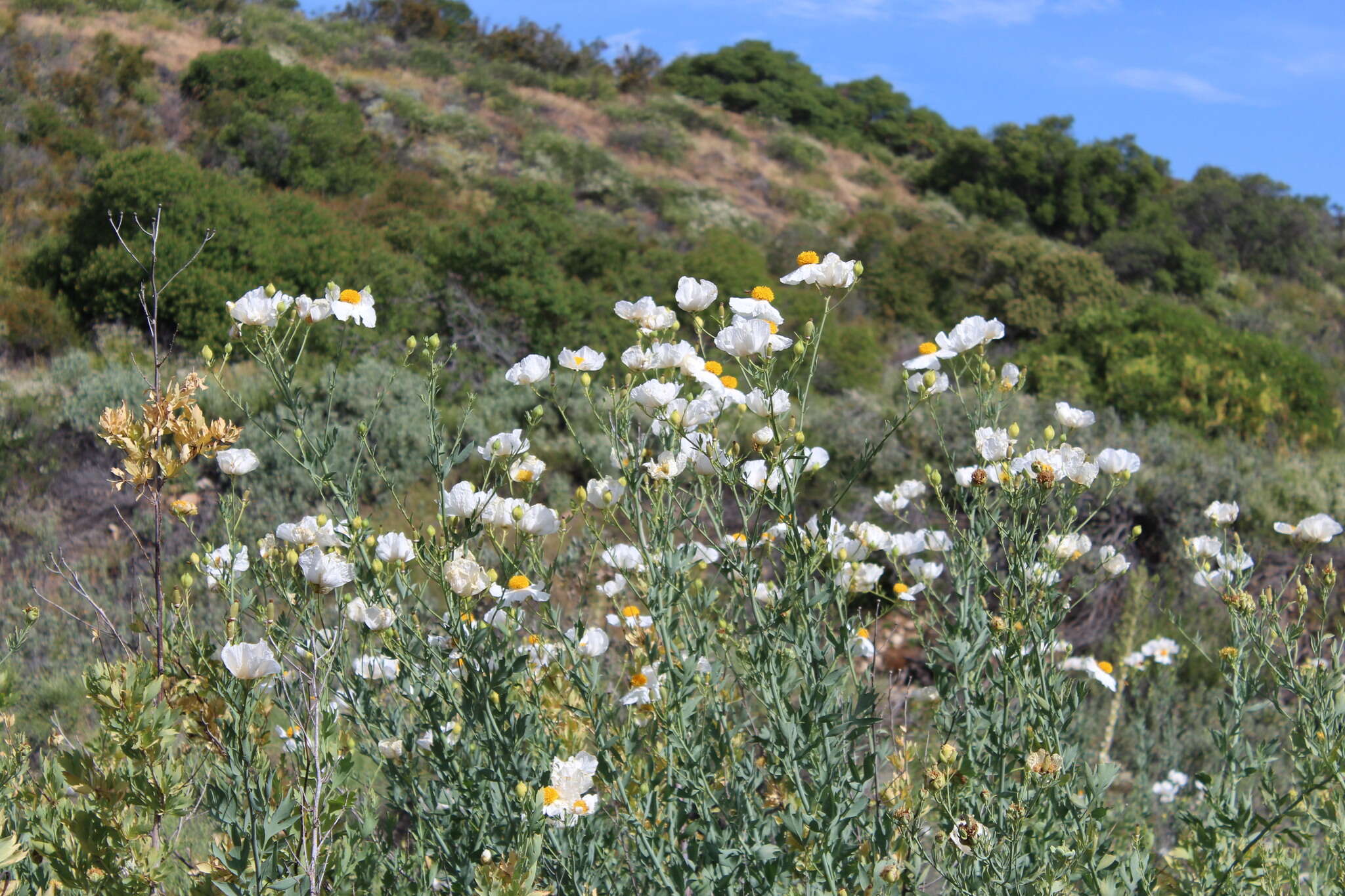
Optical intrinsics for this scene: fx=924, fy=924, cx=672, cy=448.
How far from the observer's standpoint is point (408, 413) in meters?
6.37

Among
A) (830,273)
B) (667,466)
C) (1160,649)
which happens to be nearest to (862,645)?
(667,466)

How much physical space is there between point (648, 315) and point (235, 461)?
36.3 inches

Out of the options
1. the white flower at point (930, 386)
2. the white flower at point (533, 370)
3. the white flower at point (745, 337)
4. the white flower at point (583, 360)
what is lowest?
the white flower at point (533, 370)

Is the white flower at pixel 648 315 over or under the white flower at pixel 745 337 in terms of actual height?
under

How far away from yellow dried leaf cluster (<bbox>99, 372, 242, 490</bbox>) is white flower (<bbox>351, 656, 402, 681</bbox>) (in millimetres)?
516

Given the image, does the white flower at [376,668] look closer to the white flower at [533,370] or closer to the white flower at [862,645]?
the white flower at [533,370]

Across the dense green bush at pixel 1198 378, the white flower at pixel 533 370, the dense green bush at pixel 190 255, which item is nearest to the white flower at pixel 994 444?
the white flower at pixel 533 370

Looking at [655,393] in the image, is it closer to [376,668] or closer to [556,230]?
[376,668]

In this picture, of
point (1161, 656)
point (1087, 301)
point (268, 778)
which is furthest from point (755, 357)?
point (1087, 301)

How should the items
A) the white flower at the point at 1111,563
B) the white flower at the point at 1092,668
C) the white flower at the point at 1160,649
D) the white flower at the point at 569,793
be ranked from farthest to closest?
the white flower at the point at 1160,649 → the white flower at the point at 1092,668 → the white flower at the point at 1111,563 → the white flower at the point at 569,793

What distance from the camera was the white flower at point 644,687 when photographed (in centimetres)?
184

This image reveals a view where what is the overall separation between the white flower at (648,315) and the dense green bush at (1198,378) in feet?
22.8

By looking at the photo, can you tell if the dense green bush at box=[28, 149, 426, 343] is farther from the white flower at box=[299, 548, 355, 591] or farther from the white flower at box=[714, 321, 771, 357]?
the white flower at box=[714, 321, 771, 357]

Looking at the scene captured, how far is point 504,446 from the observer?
71.4 inches
